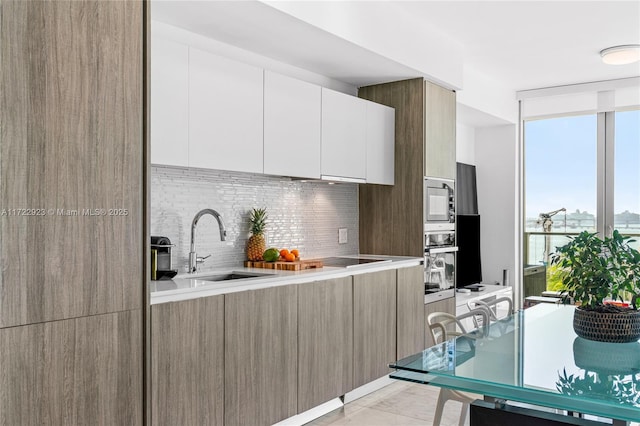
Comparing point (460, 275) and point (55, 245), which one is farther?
point (460, 275)

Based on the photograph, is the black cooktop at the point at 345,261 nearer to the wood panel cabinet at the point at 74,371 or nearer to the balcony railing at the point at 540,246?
the wood panel cabinet at the point at 74,371

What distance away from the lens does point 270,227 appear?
3875 mm

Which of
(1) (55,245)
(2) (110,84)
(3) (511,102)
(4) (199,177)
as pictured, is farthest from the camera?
(3) (511,102)

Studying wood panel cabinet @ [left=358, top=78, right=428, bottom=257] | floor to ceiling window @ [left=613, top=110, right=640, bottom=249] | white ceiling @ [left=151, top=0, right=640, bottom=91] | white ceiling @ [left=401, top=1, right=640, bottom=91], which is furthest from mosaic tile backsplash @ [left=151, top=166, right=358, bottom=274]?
floor to ceiling window @ [left=613, top=110, right=640, bottom=249]

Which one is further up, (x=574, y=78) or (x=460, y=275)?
(x=574, y=78)

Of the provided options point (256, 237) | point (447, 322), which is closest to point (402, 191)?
point (256, 237)

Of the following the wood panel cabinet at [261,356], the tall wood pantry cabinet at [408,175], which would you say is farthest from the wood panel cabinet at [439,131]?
the wood panel cabinet at [261,356]

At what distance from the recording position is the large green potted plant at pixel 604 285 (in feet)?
7.06

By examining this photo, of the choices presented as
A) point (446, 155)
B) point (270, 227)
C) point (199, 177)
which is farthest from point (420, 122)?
point (199, 177)

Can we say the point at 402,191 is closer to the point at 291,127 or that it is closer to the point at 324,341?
the point at 291,127

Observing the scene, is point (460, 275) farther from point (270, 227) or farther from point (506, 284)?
point (270, 227)

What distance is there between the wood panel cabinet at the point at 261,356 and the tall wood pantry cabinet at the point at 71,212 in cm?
60

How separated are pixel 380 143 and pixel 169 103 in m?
2.07

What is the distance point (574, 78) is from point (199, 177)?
14.6 ft
